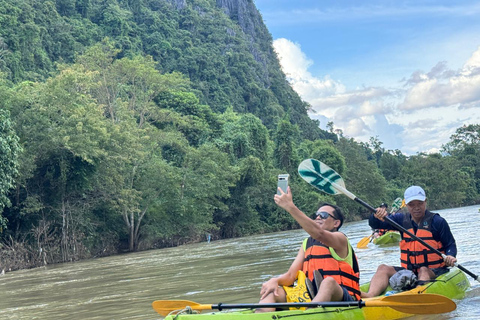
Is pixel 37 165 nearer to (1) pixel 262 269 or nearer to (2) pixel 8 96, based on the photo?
(2) pixel 8 96

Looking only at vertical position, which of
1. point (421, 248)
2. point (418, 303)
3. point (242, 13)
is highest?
point (242, 13)

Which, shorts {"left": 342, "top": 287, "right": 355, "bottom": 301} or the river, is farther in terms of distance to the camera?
the river

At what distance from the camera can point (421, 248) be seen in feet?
21.3

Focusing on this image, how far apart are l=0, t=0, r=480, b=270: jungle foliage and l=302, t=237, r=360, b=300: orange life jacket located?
631 inches

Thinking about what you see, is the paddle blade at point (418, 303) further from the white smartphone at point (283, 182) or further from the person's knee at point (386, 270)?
the white smartphone at point (283, 182)

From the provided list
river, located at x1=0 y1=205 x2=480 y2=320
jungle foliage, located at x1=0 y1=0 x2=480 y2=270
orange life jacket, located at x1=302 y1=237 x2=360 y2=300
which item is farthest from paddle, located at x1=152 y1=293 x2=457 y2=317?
jungle foliage, located at x1=0 y1=0 x2=480 y2=270

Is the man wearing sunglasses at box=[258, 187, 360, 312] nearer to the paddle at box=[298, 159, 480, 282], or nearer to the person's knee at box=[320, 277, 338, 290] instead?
the person's knee at box=[320, 277, 338, 290]

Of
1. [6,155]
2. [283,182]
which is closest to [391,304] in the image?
[283,182]

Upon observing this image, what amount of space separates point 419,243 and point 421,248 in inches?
2.5

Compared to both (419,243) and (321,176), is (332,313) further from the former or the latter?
(419,243)

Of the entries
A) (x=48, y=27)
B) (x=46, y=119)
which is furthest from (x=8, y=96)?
(x=48, y=27)

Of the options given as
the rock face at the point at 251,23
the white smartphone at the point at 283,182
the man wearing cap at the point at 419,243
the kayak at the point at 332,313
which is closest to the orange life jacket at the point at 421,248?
the man wearing cap at the point at 419,243

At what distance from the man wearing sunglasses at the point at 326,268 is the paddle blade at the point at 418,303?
0.33 meters

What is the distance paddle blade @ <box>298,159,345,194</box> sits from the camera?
19.5 ft
